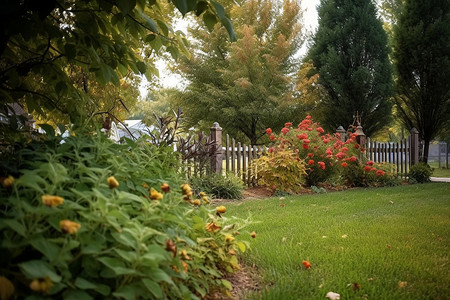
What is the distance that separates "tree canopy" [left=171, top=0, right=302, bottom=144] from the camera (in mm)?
12391

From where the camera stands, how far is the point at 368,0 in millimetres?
13609

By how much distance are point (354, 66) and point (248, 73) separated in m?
3.96

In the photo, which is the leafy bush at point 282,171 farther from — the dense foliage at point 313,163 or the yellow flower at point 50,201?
the yellow flower at point 50,201

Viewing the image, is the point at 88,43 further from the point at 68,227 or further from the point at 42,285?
the point at 42,285

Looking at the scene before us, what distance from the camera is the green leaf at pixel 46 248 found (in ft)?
3.43

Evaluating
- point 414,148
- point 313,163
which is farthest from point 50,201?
point 414,148

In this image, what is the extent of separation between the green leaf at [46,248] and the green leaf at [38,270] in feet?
0.09

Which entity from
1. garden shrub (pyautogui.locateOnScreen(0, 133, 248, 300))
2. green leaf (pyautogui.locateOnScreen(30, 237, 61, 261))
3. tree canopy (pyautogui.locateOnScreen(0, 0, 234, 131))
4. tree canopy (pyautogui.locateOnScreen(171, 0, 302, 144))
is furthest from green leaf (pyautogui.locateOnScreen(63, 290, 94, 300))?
tree canopy (pyautogui.locateOnScreen(171, 0, 302, 144))

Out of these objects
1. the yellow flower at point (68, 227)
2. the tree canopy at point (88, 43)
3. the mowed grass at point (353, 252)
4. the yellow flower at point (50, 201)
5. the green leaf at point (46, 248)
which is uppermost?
the tree canopy at point (88, 43)

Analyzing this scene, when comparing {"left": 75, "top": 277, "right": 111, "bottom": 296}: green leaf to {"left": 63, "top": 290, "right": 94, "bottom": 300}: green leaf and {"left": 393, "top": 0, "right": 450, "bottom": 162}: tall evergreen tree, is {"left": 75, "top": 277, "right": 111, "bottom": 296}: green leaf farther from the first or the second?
{"left": 393, "top": 0, "right": 450, "bottom": 162}: tall evergreen tree

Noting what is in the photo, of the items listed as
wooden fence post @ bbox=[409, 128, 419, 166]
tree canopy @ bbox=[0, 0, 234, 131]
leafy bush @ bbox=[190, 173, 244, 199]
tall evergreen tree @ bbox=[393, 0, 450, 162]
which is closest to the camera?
tree canopy @ bbox=[0, 0, 234, 131]

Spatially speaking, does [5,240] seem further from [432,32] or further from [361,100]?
[432,32]

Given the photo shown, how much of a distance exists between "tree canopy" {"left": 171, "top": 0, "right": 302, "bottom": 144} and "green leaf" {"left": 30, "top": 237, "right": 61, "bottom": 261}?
11.1 m

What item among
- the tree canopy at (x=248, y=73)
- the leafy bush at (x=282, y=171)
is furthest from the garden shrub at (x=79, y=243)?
the tree canopy at (x=248, y=73)
